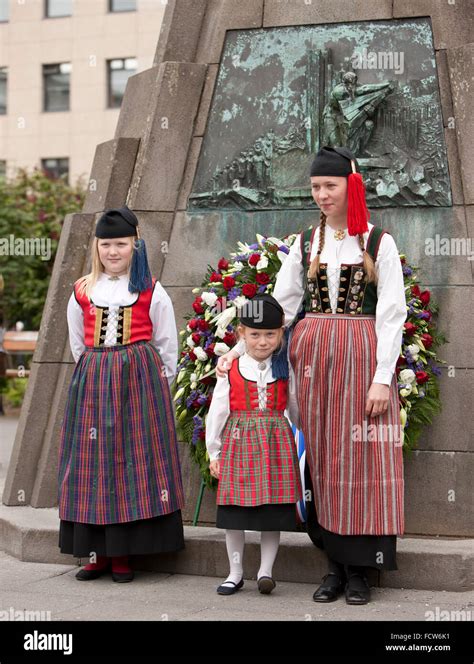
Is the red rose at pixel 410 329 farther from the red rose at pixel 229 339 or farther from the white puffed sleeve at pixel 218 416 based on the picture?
the white puffed sleeve at pixel 218 416

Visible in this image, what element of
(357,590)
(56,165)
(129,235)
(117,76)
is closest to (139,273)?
(129,235)

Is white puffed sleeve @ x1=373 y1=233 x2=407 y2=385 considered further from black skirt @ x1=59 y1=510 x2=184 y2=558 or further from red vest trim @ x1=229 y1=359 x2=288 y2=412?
black skirt @ x1=59 y1=510 x2=184 y2=558

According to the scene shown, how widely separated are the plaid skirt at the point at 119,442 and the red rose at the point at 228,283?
0.81 meters

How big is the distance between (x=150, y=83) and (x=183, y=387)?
2.27m

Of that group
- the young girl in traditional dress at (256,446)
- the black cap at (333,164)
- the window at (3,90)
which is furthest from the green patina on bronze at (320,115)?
the window at (3,90)

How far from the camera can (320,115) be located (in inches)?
299

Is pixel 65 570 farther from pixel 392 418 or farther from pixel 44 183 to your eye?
pixel 44 183

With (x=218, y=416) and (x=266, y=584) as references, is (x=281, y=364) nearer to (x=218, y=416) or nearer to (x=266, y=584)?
(x=218, y=416)

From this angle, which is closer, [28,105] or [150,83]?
[150,83]

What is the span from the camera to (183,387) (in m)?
7.35

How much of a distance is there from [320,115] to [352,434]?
245 cm

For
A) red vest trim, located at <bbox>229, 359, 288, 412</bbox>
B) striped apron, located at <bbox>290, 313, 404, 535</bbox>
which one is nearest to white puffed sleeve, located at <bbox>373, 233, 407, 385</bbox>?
striped apron, located at <bbox>290, 313, 404, 535</bbox>

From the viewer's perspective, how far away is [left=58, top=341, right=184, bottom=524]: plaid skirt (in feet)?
21.5
